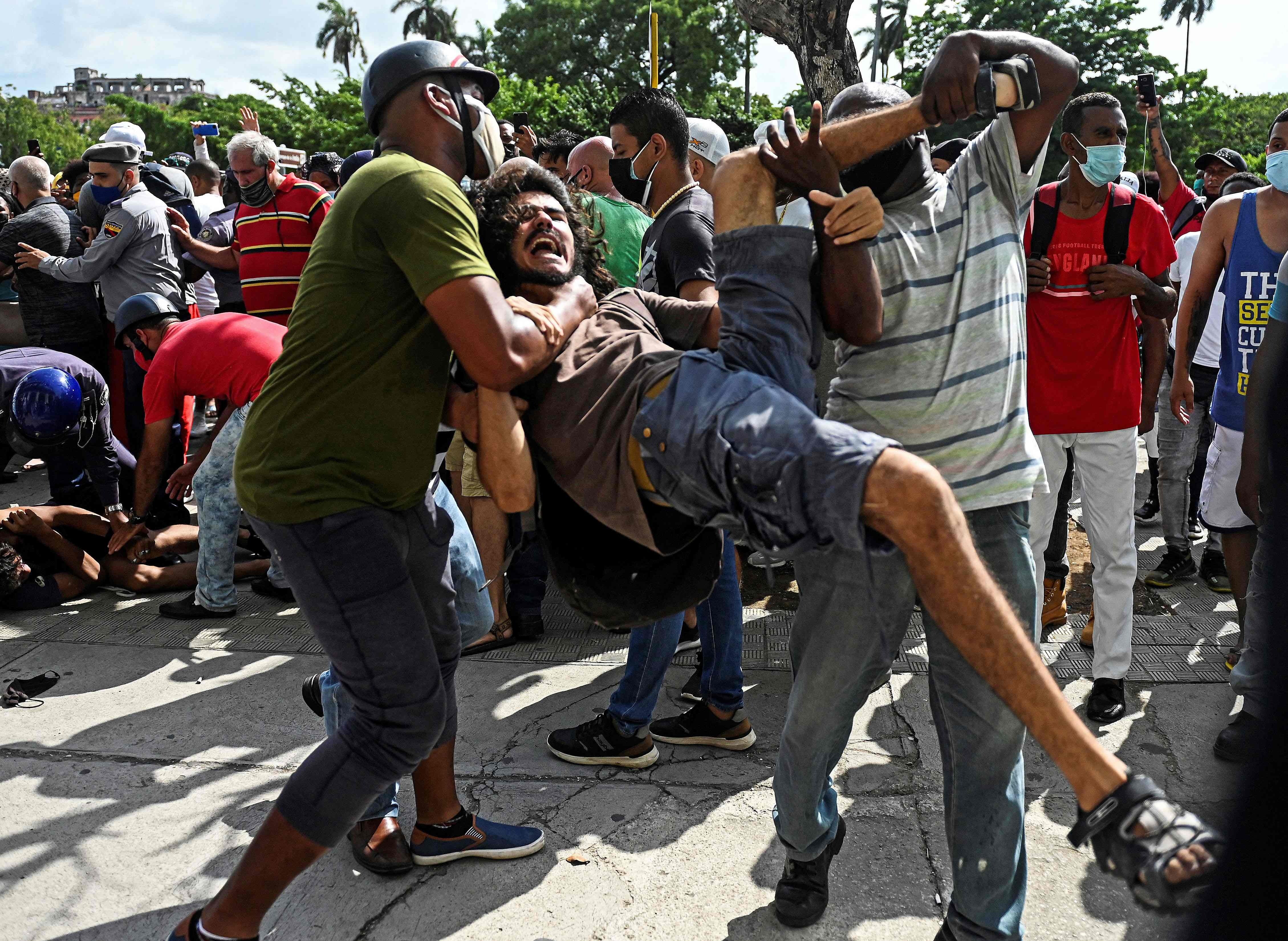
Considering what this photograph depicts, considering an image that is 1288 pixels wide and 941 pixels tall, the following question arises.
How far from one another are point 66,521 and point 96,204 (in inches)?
136

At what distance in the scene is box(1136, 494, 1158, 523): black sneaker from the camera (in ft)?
21.2

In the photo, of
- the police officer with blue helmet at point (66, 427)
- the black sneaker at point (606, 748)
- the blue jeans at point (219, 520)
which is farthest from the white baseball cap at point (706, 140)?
the police officer with blue helmet at point (66, 427)

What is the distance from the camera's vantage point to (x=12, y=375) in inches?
216

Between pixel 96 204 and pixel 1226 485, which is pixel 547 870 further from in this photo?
pixel 96 204

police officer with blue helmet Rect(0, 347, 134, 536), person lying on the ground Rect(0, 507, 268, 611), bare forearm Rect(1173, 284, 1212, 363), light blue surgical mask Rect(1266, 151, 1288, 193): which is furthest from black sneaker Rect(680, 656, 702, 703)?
police officer with blue helmet Rect(0, 347, 134, 536)

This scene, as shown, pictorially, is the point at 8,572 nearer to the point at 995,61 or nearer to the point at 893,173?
the point at 893,173

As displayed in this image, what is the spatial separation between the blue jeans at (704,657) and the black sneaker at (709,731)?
0.14ft

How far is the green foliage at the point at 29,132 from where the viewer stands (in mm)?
57500

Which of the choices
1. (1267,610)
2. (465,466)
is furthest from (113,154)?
(1267,610)

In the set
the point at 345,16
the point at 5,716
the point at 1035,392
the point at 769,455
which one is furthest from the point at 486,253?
the point at 345,16

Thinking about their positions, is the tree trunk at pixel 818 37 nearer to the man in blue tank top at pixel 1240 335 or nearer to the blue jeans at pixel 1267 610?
the man in blue tank top at pixel 1240 335

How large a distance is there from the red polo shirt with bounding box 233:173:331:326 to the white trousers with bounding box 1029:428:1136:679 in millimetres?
4233

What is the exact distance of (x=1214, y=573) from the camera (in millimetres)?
5359

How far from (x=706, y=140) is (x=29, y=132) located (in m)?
68.4
